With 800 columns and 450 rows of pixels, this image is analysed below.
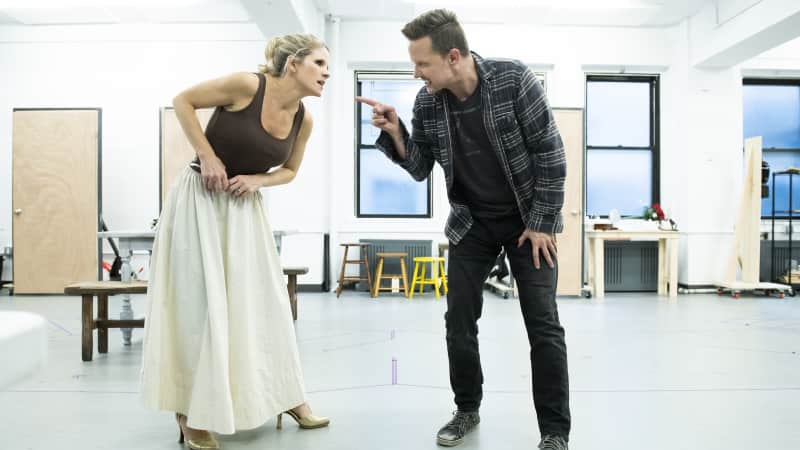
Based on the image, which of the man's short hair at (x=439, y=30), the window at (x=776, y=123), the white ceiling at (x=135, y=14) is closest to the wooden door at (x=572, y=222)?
the window at (x=776, y=123)

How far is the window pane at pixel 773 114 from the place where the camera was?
7.74 m

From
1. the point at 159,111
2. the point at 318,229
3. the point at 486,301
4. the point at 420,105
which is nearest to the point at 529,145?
the point at 420,105

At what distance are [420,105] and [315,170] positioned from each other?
210 inches

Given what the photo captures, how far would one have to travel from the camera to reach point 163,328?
72.0 inches

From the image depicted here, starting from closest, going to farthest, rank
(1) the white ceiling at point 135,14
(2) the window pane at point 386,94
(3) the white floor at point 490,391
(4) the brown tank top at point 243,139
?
(4) the brown tank top at point 243,139 → (3) the white floor at point 490,391 → (1) the white ceiling at point 135,14 → (2) the window pane at point 386,94

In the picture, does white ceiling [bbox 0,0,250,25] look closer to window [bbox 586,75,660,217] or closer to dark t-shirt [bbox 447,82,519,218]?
window [bbox 586,75,660,217]

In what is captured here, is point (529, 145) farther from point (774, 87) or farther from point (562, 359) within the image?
point (774, 87)

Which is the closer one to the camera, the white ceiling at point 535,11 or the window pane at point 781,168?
the white ceiling at point 535,11

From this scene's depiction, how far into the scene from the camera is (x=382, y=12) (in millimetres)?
7152

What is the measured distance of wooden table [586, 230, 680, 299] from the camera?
682 cm

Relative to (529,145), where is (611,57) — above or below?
above

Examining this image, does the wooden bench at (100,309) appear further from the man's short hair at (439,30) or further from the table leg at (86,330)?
the man's short hair at (439,30)

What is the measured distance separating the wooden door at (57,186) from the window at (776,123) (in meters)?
8.12

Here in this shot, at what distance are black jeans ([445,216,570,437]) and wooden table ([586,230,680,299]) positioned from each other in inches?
204
